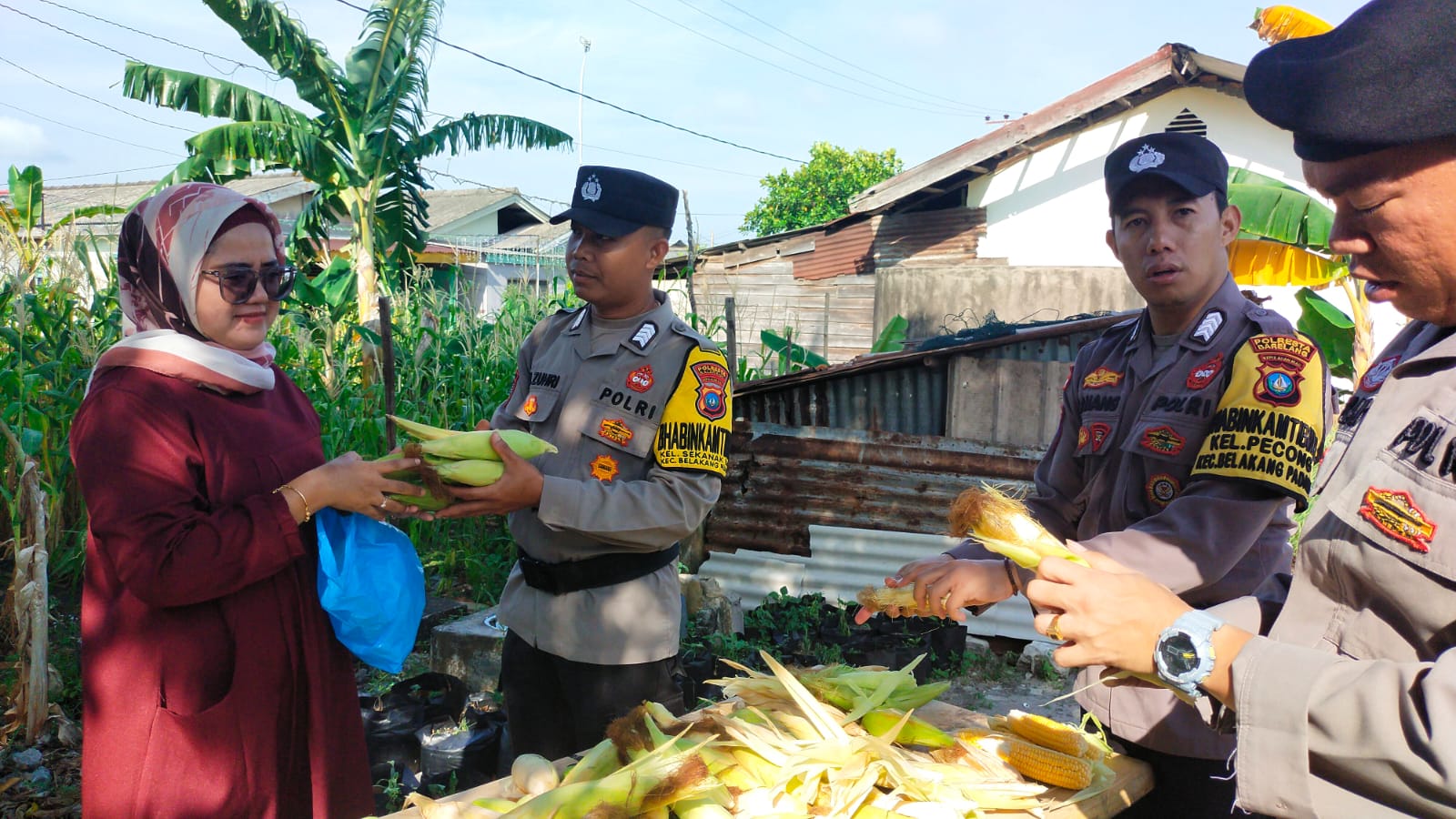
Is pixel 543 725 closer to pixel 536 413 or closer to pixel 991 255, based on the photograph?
pixel 536 413

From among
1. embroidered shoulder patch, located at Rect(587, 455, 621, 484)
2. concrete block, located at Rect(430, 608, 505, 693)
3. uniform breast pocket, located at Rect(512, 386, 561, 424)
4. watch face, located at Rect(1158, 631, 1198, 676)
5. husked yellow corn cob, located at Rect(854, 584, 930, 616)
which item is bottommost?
concrete block, located at Rect(430, 608, 505, 693)

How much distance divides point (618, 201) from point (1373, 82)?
7.38ft

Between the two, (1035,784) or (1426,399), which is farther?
(1035,784)

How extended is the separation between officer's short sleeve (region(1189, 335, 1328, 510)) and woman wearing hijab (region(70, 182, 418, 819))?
1.97 meters

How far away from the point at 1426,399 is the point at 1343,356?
9.51 m

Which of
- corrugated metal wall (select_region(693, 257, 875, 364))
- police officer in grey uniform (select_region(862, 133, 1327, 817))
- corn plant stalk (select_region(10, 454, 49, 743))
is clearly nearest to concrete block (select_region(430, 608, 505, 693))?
corn plant stalk (select_region(10, 454, 49, 743))

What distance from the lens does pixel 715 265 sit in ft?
54.3

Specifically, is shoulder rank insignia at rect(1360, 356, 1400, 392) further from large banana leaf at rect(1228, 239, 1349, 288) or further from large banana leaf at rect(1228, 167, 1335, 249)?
large banana leaf at rect(1228, 239, 1349, 288)

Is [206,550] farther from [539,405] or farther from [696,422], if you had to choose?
[696,422]

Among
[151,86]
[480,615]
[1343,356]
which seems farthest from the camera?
[151,86]

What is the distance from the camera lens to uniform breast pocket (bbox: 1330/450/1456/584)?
113 centimetres

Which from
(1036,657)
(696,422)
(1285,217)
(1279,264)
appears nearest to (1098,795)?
(696,422)

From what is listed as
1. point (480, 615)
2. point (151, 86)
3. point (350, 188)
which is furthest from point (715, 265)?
point (480, 615)

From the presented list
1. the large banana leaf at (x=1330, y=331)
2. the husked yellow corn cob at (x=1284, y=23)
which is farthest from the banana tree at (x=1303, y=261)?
the husked yellow corn cob at (x=1284, y=23)
